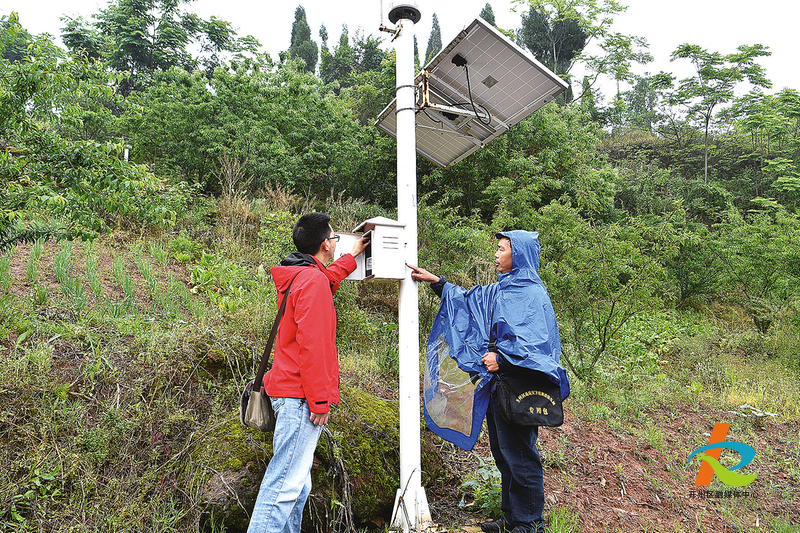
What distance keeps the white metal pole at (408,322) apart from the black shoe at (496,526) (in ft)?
1.35

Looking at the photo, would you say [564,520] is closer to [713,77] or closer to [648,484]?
[648,484]

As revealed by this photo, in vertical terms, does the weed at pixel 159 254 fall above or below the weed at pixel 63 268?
above

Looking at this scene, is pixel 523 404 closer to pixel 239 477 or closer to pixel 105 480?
pixel 239 477

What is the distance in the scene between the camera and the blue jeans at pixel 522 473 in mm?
2600

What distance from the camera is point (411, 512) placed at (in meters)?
2.60

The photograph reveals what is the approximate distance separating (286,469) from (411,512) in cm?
86

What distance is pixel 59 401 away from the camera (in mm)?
3059

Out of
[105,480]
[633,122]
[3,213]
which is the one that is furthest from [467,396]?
[633,122]

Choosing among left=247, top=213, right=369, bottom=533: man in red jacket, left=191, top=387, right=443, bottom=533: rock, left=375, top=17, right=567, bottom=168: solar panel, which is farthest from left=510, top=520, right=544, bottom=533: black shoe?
left=375, top=17, right=567, bottom=168: solar panel

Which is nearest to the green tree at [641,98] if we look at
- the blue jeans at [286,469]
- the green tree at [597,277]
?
the green tree at [597,277]

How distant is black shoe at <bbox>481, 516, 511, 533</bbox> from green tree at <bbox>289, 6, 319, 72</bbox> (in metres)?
31.5

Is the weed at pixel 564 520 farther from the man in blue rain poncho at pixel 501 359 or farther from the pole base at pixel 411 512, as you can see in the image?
the pole base at pixel 411 512

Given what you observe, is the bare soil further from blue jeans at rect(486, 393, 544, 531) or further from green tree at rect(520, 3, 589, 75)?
green tree at rect(520, 3, 589, 75)

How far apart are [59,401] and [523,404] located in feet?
9.61
